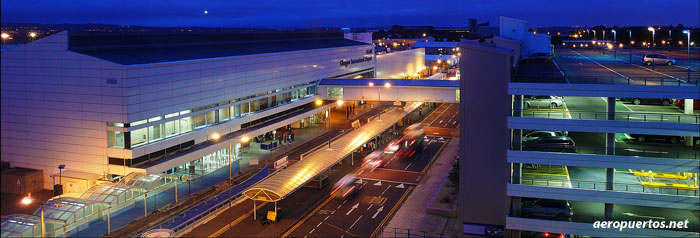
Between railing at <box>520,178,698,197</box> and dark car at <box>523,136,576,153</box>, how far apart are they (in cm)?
135

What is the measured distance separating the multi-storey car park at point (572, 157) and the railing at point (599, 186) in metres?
0.04

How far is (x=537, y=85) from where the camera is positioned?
24.1m

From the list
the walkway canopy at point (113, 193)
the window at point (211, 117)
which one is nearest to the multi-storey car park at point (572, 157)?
the walkway canopy at point (113, 193)

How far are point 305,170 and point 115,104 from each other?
1225 centimetres

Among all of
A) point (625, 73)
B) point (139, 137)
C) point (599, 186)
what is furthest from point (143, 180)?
point (625, 73)

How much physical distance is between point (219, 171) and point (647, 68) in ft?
98.0

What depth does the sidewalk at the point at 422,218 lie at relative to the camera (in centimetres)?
3075

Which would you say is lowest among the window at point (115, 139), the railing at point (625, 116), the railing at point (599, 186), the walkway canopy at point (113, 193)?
the walkway canopy at point (113, 193)

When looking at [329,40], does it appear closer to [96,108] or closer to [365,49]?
[365,49]

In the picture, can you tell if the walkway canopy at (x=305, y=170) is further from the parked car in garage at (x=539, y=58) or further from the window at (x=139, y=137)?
the parked car in garage at (x=539, y=58)

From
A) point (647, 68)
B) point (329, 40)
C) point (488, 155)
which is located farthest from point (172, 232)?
point (329, 40)

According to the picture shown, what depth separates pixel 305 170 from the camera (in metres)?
36.1

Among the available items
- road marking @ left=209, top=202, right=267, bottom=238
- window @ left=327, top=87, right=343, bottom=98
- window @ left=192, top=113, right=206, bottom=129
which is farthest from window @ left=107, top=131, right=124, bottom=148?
window @ left=327, top=87, right=343, bottom=98

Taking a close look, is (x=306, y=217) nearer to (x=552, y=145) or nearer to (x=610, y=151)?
(x=552, y=145)
